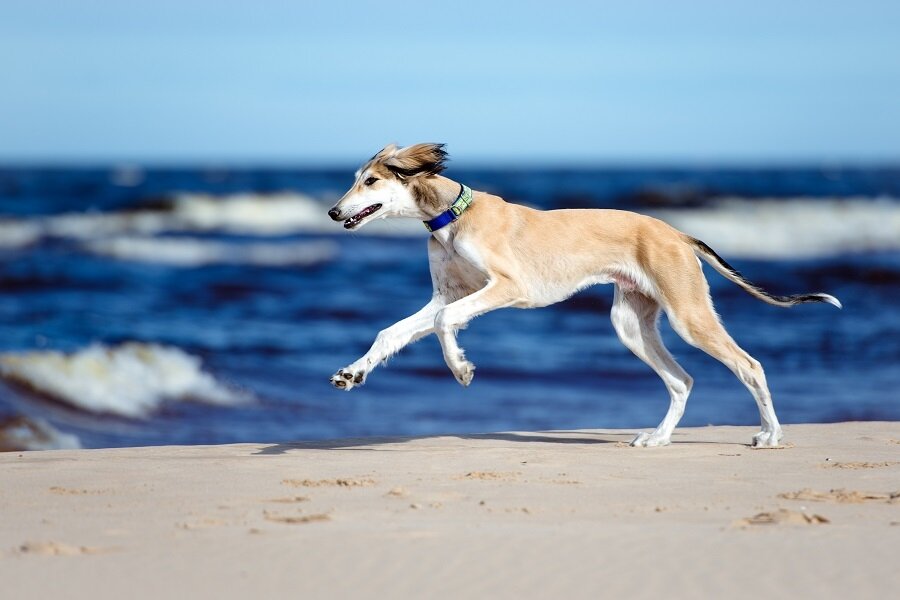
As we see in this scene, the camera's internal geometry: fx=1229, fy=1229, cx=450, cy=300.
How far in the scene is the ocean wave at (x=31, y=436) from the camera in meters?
10.0

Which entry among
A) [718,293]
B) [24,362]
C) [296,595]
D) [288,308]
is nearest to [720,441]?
[296,595]

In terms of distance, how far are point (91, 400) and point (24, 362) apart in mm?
1200

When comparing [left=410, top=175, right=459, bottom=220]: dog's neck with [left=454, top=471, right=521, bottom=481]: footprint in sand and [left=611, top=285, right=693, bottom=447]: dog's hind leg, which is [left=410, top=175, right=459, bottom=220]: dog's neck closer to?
[left=611, top=285, right=693, bottom=447]: dog's hind leg

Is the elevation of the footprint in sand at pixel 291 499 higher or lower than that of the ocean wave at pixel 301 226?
lower

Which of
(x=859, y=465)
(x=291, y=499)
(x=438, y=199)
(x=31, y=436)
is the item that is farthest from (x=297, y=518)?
(x=31, y=436)

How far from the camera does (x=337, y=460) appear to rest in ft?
24.5

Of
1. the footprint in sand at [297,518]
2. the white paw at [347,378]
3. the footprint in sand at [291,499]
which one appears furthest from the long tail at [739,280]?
the footprint in sand at [297,518]

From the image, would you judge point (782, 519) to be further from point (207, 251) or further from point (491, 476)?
point (207, 251)

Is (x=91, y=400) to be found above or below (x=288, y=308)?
below

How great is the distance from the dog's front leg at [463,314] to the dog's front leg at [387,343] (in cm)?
21

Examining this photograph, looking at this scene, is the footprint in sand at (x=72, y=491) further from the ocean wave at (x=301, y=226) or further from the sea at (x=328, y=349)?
the ocean wave at (x=301, y=226)

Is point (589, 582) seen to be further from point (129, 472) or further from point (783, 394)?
point (783, 394)

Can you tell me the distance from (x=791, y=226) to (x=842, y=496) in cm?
3644

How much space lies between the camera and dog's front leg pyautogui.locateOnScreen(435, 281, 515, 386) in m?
7.86
